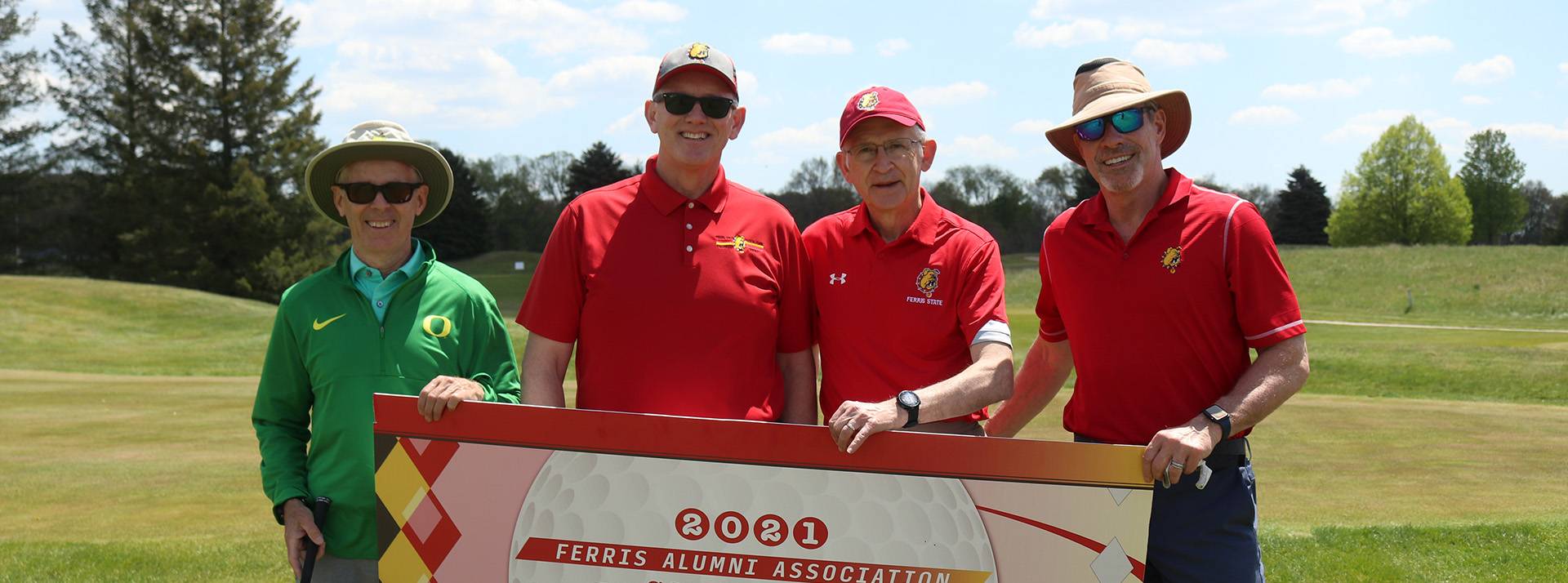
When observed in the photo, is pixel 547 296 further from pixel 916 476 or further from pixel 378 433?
pixel 916 476

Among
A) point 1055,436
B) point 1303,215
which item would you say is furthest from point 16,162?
point 1303,215

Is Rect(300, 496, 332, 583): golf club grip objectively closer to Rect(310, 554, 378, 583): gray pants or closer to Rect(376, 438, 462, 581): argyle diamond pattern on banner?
Rect(310, 554, 378, 583): gray pants

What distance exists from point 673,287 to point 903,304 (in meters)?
0.74

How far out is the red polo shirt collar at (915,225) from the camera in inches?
145

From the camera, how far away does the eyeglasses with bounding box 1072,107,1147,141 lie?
349cm

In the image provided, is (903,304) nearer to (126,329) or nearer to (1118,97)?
(1118,97)

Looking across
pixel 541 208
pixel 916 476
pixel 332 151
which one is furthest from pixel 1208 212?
pixel 541 208

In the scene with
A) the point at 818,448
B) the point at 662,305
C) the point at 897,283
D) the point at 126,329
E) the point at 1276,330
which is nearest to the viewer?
the point at 818,448

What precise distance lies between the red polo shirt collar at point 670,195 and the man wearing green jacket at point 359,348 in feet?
2.19

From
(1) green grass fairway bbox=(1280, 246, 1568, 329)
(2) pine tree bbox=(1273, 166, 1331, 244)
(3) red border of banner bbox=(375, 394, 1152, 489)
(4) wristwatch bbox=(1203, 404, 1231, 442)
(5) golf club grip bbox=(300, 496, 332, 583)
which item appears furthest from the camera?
(2) pine tree bbox=(1273, 166, 1331, 244)

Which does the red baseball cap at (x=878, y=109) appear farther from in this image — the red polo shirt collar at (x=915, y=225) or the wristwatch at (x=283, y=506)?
the wristwatch at (x=283, y=506)

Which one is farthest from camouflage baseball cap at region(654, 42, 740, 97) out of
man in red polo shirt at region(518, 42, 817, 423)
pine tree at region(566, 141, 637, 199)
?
pine tree at region(566, 141, 637, 199)

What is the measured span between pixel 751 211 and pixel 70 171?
196ft

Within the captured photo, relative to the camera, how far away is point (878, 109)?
3.63m
